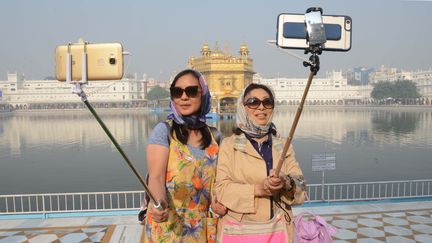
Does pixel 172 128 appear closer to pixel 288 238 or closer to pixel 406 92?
pixel 288 238

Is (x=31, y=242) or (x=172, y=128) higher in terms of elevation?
(x=172, y=128)

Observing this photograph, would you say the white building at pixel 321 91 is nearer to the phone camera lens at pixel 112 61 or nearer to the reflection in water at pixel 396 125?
the reflection in water at pixel 396 125

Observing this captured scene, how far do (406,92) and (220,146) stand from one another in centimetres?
8000

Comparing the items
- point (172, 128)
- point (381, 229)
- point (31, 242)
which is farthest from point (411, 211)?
point (31, 242)

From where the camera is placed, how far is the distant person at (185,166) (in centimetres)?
162

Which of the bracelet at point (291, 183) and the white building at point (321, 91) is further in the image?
the white building at point (321, 91)

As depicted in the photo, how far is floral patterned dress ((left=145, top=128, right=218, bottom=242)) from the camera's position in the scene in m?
1.62

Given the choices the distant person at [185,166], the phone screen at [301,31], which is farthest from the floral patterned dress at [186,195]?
the phone screen at [301,31]

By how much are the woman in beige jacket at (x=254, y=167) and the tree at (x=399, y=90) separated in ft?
260

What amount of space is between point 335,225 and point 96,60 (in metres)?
4.37

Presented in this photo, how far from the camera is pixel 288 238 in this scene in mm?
1715

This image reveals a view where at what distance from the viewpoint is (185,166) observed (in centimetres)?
162

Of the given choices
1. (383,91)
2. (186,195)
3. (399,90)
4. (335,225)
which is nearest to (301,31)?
(186,195)

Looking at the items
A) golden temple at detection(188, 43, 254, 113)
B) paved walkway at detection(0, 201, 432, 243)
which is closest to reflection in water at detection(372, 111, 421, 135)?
golden temple at detection(188, 43, 254, 113)
